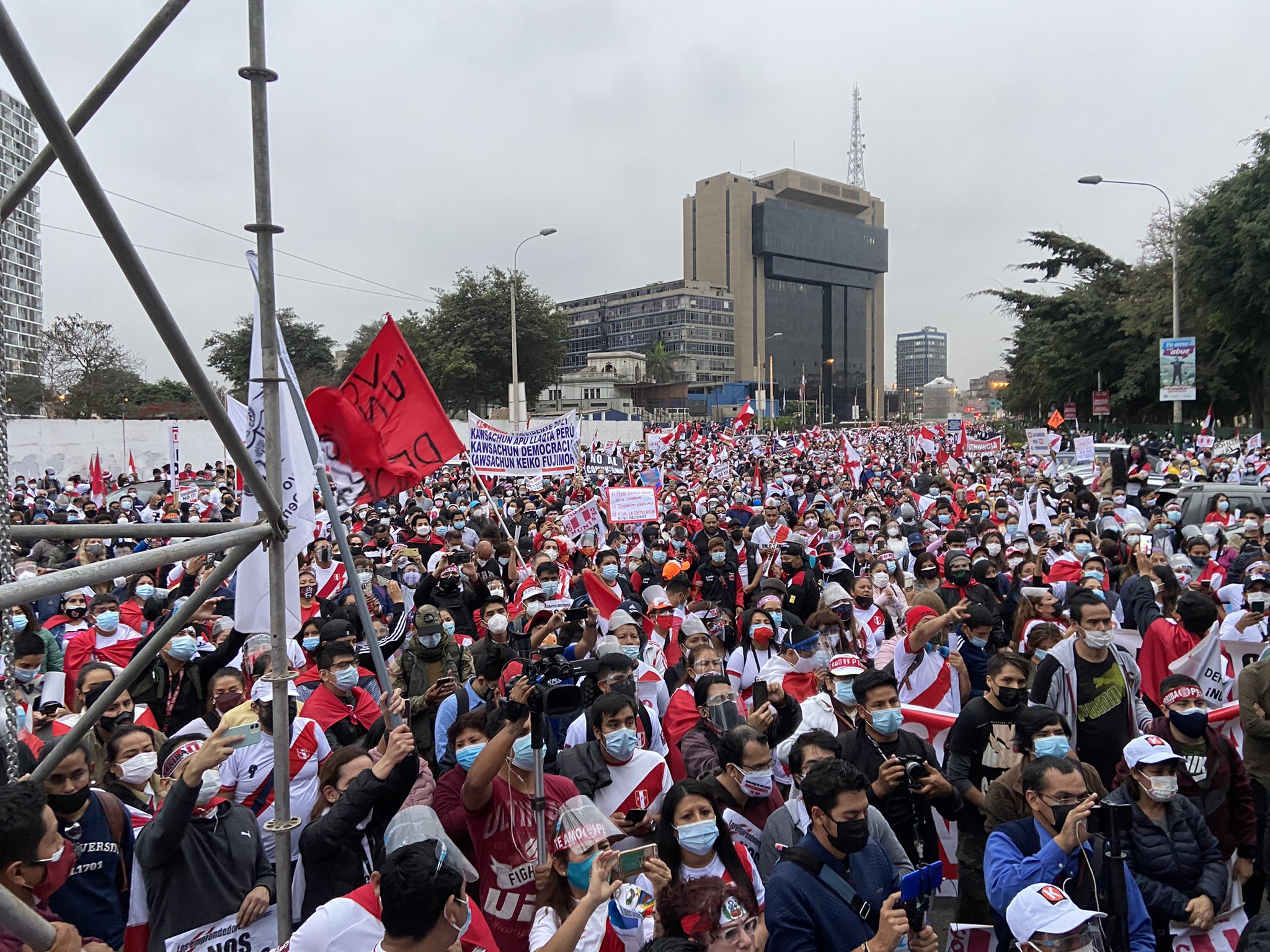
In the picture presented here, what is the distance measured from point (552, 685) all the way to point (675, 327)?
4716 inches

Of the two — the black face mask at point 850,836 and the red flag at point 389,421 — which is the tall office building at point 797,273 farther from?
the black face mask at point 850,836

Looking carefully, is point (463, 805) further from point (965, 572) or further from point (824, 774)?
point (965, 572)

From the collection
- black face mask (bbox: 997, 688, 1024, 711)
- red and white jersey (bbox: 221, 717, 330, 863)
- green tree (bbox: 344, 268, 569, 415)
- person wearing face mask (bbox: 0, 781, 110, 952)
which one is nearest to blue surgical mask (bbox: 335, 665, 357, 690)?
red and white jersey (bbox: 221, 717, 330, 863)

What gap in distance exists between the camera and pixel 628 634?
19.8 ft

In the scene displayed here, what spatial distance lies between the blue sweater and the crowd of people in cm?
1

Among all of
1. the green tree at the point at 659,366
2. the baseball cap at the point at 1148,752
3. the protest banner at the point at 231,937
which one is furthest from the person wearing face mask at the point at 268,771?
the green tree at the point at 659,366

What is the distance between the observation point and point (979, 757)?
14.9ft

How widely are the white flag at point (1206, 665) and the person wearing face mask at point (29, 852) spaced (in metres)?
5.67

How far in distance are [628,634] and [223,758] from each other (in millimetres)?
3221

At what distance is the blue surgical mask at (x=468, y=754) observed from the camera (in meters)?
4.03

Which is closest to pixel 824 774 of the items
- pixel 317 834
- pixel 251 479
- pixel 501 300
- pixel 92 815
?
pixel 317 834

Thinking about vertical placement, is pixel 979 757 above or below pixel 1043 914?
below

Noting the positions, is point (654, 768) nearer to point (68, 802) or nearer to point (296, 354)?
point (68, 802)

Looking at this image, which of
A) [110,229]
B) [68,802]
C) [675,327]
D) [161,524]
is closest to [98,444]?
[68,802]
